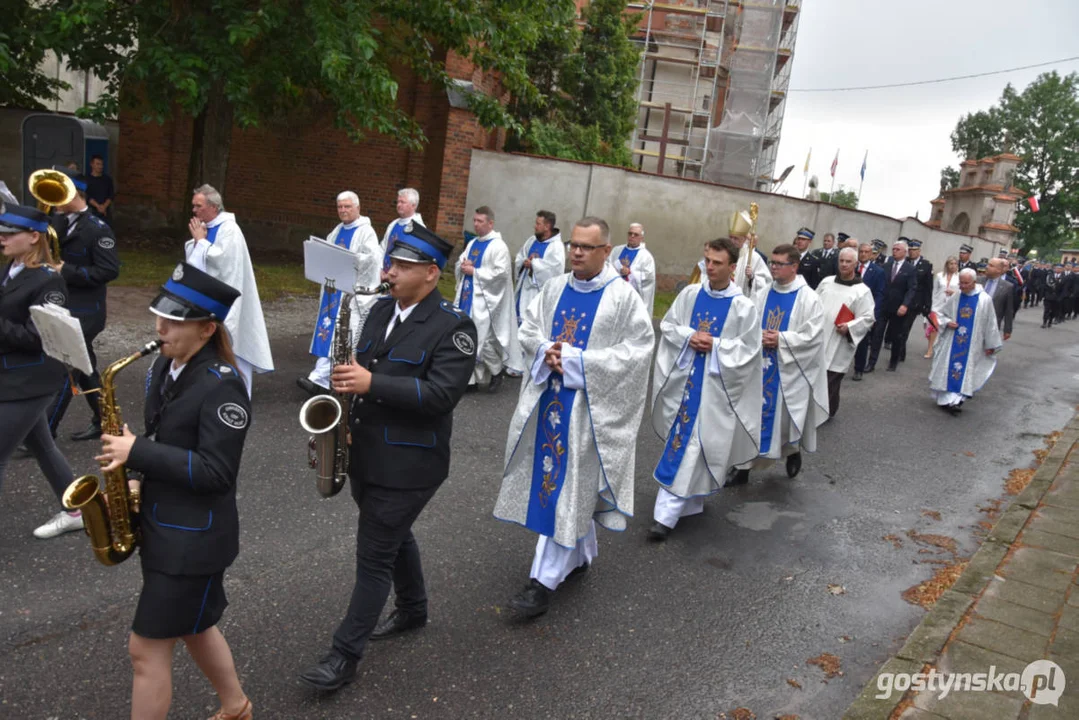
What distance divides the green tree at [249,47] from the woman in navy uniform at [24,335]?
700 cm

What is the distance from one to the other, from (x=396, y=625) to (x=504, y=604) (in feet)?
2.25

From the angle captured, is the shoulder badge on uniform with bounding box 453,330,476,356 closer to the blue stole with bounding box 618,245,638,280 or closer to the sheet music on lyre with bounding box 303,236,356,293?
the sheet music on lyre with bounding box 303,236,356,293

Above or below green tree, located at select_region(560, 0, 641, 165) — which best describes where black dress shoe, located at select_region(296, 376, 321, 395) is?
below

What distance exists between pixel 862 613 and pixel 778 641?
2.51 feet

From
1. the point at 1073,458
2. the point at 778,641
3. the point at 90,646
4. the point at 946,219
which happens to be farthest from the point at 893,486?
the point at 946,219

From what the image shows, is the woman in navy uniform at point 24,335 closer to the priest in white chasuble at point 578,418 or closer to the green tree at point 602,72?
the priest in white chasuble at point 578,418

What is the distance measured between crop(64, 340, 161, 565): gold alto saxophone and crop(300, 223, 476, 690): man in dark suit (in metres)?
0.92

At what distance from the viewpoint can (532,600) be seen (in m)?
4.32

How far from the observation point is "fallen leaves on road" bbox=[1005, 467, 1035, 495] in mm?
7539

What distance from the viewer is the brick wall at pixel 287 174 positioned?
17828mm

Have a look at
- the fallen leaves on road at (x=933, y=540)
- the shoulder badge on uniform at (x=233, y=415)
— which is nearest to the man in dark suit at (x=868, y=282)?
the fallen leaves on road at (x=933, y=540)

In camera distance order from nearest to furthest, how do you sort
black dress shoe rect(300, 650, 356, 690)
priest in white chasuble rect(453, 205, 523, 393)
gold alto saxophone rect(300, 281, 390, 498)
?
gold alto saxophone rect(300, 281, 390, 498)
black dress shoe rect(300, 650, 356, 690)
priest in white chasuble rect(453, 205, 523, 393)

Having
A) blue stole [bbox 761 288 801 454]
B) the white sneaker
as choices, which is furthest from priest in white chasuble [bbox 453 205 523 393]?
the white sneaker

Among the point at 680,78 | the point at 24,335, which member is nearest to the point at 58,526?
the point at 24,335
